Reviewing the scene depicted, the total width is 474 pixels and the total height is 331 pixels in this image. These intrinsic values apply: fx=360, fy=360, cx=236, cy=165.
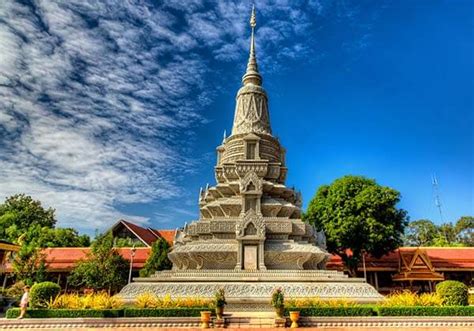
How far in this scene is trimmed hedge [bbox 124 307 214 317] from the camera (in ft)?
46.5

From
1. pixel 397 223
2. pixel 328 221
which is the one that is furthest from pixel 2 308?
pixel 397 223

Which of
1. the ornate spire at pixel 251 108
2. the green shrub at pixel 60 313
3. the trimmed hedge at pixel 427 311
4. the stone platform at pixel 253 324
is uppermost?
the ornate spire at pixel 251 108

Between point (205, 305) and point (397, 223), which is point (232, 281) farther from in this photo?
point (397, 223)

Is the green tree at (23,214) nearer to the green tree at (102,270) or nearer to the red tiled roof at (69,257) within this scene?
the red tiled roof at (69,257)

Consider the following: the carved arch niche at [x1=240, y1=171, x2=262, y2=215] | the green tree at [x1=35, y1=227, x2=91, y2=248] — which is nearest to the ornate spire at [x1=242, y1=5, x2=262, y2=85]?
the carved arch niche at [x1=240, y1=171, x2=262, y2=215]

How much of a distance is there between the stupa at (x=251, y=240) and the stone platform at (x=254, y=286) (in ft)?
0.16

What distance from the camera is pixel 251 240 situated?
822 inches

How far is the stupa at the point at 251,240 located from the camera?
1784 centimetres

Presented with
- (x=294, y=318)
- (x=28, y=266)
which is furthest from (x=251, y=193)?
(x=28, y=266)

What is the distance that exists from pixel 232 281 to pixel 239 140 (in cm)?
1093

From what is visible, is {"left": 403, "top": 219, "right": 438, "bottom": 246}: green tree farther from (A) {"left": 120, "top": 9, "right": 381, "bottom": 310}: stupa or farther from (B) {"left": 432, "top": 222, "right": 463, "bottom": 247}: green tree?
(A) {"left": 120, "top": 9, "right": 381, "bottom": 310}: stupa

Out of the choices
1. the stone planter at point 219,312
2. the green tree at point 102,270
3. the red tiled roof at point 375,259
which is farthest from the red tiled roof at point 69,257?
the stone planter at point 219,312

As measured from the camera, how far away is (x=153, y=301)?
595 inches

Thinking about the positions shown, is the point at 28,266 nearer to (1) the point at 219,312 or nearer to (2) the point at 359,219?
(1) the point at 219,312
